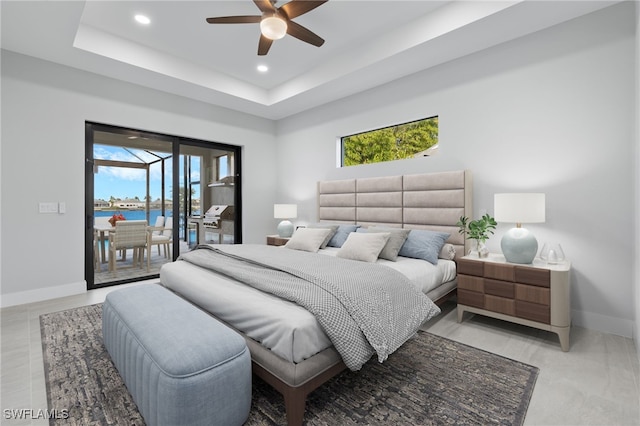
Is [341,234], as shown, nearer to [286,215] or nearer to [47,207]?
[286,215]

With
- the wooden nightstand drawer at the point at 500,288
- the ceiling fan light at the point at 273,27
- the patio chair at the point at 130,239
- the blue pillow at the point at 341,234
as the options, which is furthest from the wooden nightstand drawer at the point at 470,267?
the patio chair at the point at 130,239

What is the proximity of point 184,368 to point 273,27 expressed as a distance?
2.71 metres

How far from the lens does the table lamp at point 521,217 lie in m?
2.56

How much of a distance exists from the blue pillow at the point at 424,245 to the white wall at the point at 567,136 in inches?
23.9

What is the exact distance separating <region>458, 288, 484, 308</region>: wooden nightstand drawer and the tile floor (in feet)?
0.72

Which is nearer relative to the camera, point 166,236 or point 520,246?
point 520,246

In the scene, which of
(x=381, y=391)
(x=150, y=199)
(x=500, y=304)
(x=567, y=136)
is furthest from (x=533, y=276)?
(x=150, y=199)

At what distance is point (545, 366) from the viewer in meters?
2.12

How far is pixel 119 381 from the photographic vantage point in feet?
6.29

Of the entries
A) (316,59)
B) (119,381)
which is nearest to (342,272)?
(119,381)

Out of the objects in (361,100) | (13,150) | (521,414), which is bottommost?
(521,414)

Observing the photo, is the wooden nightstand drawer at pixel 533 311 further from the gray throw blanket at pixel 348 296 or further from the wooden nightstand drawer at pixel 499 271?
the gray throw blanket at pixel 348 296

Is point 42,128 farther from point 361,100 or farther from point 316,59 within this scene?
point 361,100

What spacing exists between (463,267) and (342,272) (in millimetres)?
1392
